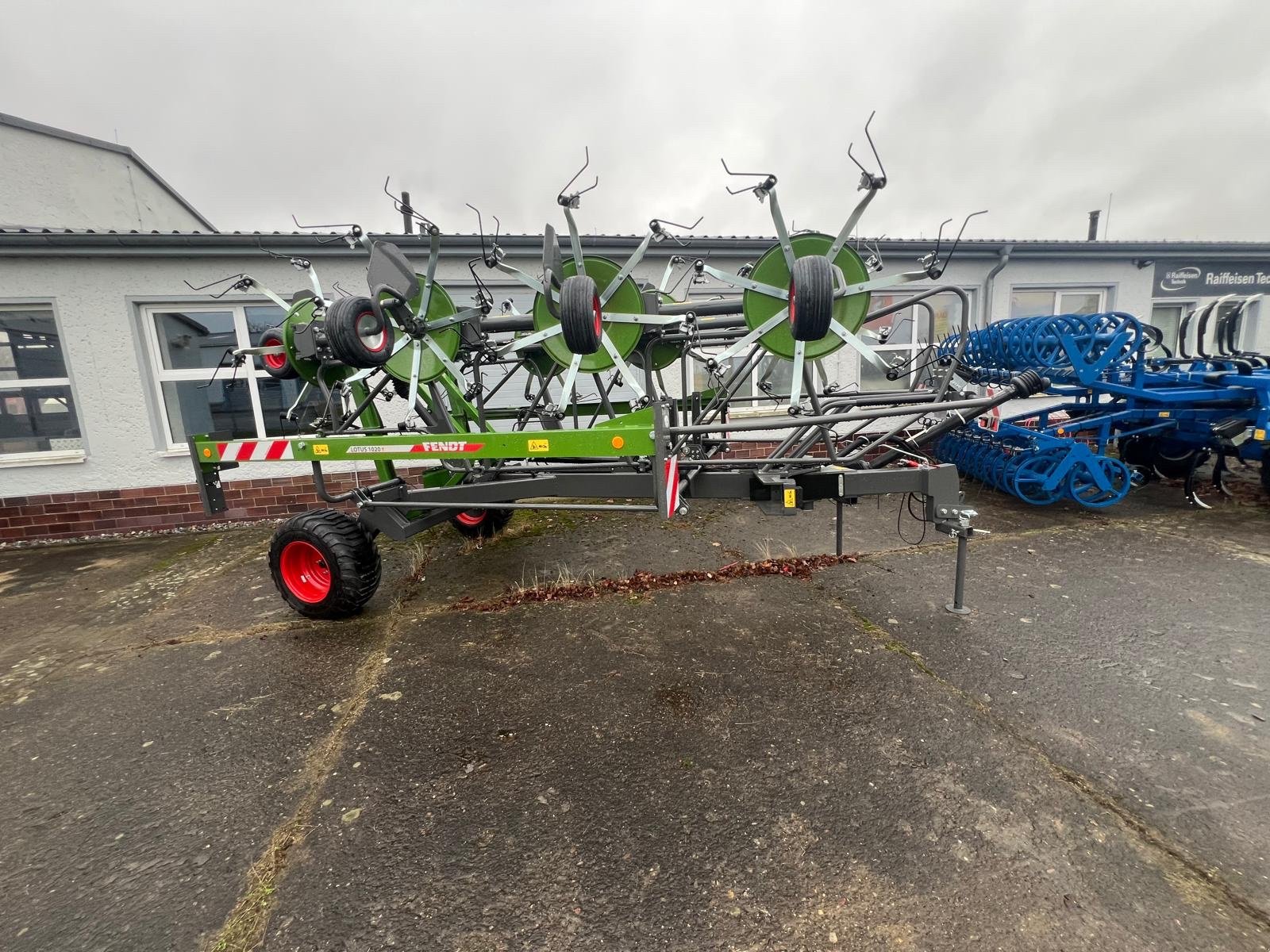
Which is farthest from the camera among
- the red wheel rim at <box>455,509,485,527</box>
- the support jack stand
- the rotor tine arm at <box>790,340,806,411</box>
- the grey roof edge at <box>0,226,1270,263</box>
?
the grey roof edge at <box>0,226,1270,263</box>

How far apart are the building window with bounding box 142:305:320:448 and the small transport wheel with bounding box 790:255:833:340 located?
5420mm

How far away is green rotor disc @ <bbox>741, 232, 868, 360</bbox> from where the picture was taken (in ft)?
9.00

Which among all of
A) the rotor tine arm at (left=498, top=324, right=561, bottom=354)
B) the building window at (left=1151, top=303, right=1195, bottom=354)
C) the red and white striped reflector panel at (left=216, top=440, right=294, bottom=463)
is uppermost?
the building window at (left=1151, top=303, right=1195, bottom=354)

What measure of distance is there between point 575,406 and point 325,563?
6.48 feet

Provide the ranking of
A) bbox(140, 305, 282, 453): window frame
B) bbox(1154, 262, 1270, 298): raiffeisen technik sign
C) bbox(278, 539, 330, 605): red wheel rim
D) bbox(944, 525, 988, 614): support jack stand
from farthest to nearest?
bbox(1154, 262, 1270, 298): raiffeisen technik sign → bbox(140, 305, 282, 453): window frame → bbox(278, 539, 330, 605): red wheel rim → bbox(944, 525, 988, 614): support jack stand

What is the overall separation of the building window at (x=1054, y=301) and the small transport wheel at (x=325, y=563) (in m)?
8.79

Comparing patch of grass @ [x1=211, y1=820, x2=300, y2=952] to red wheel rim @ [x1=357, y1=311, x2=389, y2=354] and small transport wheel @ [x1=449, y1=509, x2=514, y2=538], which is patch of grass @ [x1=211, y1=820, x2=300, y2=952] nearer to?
red wheel rim @ [x1=357, y1=311, x2=389, y2=354]

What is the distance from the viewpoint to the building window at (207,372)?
6.12 m

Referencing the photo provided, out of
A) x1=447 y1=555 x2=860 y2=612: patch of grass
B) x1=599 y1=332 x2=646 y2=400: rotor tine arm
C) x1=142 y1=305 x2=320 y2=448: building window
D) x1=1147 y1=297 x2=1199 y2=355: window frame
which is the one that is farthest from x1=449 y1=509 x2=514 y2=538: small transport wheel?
x1=1147 y1=297 x2=1199 y2=355: window frame

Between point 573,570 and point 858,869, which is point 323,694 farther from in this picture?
point 858,869

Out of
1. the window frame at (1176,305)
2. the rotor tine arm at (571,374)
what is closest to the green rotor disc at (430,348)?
the rotor tine arm at (571,374)

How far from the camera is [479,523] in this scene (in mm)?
5168

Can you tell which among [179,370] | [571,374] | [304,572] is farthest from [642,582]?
[179,370]

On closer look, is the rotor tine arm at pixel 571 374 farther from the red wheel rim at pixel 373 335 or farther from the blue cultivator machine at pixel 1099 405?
the blue cultivator machine at pixel 1099 405
